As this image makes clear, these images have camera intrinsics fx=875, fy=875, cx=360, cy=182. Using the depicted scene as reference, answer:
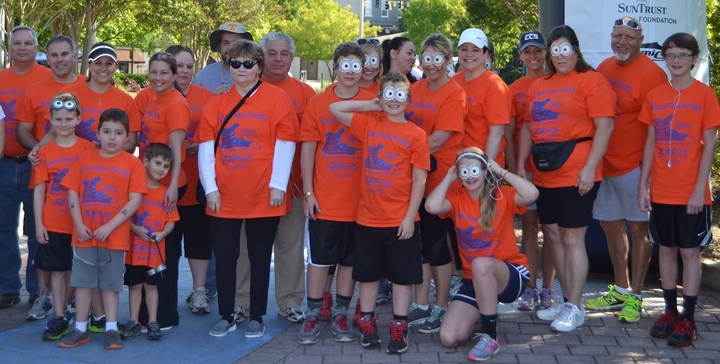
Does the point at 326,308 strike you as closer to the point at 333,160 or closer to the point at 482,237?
the point at 333,160

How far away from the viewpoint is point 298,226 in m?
6.20

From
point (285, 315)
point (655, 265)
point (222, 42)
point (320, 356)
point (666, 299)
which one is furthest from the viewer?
point (655, 265)

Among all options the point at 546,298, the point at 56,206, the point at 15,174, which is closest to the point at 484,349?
the point at 546,298

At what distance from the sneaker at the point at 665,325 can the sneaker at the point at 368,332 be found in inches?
69.8

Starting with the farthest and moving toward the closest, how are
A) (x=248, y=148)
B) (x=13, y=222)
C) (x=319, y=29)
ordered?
(x=319, y=29) → (x=13, y=222) → (x=248, y=148)

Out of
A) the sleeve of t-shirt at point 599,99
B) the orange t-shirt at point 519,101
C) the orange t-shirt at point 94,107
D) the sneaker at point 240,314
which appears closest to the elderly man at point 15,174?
the orange t-shirt at point 94,107

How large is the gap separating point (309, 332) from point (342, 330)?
215mm

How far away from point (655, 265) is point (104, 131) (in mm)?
4489

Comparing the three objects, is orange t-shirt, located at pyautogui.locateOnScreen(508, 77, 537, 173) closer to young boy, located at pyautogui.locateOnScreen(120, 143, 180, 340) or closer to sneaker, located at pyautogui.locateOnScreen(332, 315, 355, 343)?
sneaker, located at pyautogui.locateOnScreen(332, 315, 355, 343)

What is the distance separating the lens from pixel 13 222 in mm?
6344

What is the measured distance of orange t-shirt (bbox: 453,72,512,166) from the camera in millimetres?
5617

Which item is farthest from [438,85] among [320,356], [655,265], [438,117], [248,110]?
[655,265]

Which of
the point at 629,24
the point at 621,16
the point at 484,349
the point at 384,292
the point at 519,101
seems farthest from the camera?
the point at 621,16

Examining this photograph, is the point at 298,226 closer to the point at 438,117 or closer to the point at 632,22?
the point at 438,117
